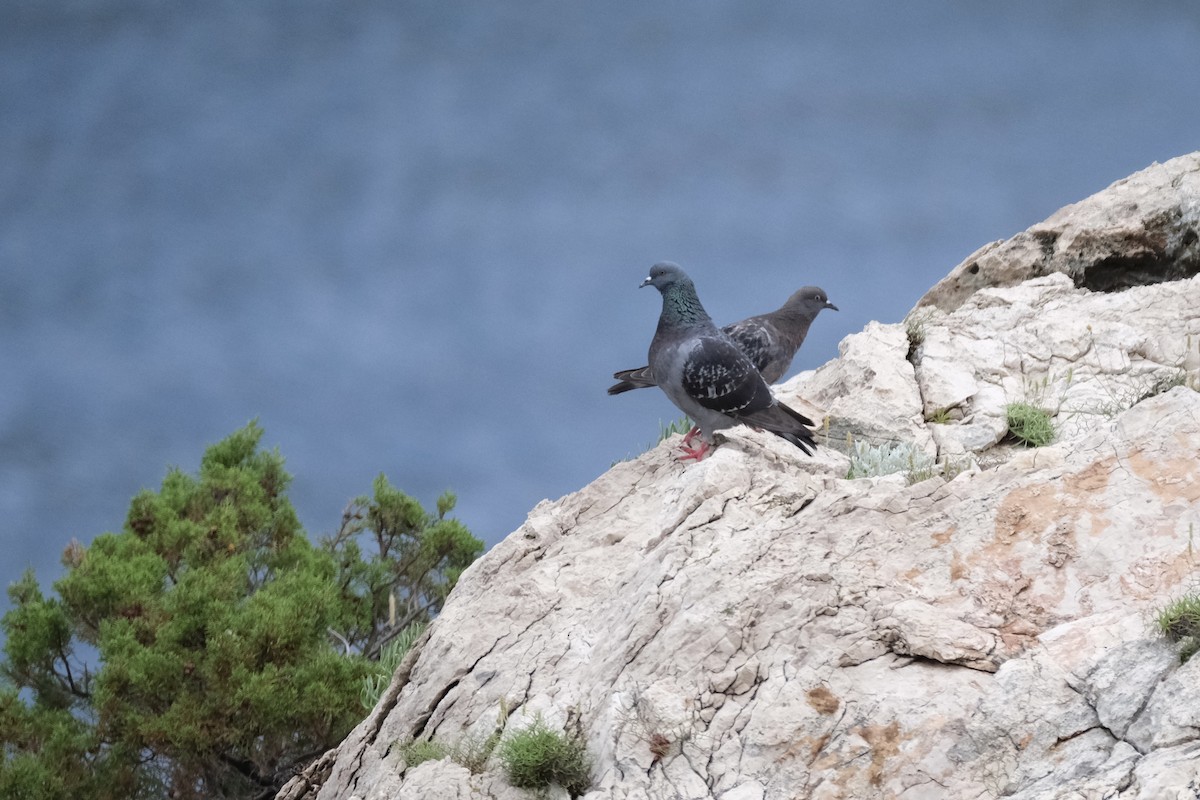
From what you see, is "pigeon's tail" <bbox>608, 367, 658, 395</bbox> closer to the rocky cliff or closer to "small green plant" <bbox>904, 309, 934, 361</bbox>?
the rocky cliff

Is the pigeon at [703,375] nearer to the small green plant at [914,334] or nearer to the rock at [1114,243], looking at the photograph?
the small green plant at [914,334]

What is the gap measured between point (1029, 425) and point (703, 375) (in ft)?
8.09

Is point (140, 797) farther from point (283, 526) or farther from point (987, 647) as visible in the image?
point (987, 647)

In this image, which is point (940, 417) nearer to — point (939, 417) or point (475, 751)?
point (939, 417)

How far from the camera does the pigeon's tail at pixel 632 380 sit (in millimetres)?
10141

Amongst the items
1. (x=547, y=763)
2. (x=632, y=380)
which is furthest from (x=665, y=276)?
(x=547, y=763)

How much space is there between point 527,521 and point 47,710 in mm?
7295

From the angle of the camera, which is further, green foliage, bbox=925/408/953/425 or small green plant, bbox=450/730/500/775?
green foliage, bbox=925/408/953/425

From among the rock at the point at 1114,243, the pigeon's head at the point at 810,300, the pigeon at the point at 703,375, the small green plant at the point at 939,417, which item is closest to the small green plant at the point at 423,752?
the pigeon at the point at 703,375

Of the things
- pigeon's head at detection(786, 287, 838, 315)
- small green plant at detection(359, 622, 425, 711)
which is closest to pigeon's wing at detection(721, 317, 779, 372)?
pigeon's head at detection(786, 287, 838, 315)

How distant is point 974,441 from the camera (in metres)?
9.09

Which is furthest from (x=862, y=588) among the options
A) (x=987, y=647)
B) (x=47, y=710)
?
(x=47, y=710)

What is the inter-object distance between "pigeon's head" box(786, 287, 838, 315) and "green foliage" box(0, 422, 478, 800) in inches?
215

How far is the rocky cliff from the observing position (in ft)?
17.0
